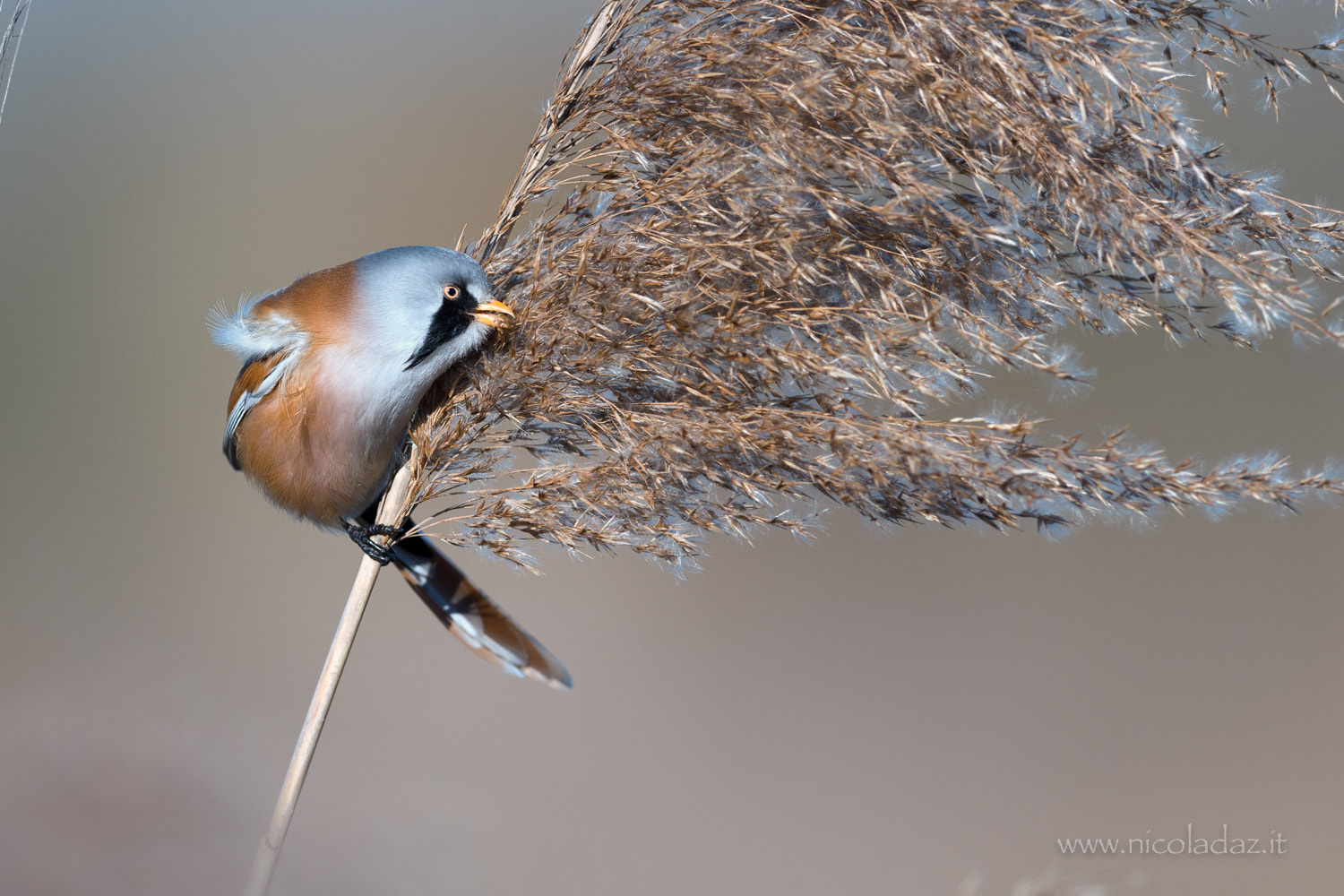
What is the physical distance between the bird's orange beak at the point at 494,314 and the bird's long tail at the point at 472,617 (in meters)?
0.34

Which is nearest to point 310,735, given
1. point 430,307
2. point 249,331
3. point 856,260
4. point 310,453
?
point 310,453

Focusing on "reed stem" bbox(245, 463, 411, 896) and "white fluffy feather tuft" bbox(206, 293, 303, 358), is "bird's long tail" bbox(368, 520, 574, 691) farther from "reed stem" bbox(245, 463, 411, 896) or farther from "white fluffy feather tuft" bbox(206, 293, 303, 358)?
"white fluffy feather tuft" bbox(206, 293, 303, 358)

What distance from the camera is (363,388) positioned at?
3.84ft

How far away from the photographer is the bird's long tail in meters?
1.24

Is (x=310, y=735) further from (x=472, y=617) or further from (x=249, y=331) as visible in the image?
(x=249, y=331)

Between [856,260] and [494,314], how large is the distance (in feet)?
1.52

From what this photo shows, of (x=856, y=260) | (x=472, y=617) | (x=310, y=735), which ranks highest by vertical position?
(x=856, y=260)

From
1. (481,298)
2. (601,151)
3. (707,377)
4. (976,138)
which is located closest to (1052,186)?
(976,138)

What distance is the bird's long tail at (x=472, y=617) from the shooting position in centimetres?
124

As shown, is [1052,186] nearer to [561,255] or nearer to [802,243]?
[802,243]

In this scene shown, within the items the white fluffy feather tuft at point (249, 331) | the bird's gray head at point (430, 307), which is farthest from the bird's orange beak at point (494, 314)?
the white fluffy feather tuft at point (249, 331)

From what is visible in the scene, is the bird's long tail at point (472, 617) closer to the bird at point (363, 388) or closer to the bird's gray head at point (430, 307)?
the bird at point (363, 388)

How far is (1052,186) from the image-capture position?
0.95 metres

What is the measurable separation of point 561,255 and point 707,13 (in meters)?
0.34
